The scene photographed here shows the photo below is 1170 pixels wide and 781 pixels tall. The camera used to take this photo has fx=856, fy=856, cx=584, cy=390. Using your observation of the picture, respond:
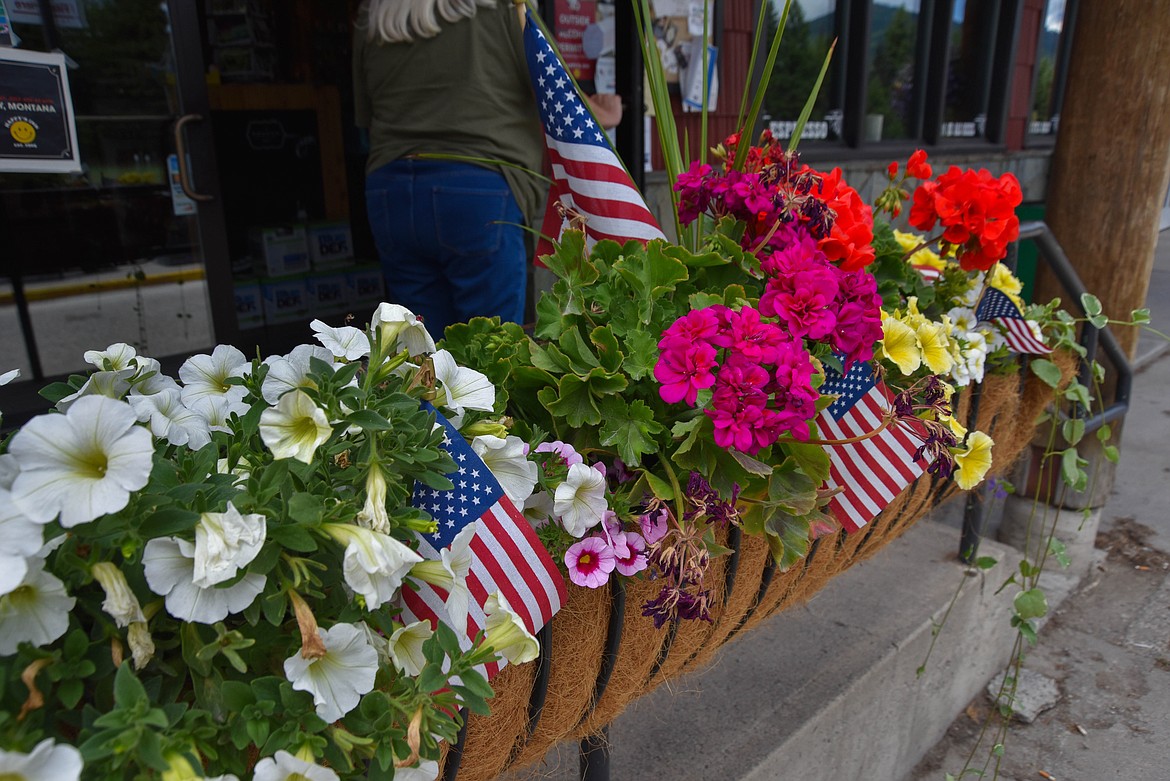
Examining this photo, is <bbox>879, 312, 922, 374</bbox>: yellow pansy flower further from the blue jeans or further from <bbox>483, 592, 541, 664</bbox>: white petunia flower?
the blue jeans

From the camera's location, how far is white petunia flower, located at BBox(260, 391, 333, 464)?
29.7 inches

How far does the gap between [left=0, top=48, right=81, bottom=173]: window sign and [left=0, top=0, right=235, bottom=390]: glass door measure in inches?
13.8

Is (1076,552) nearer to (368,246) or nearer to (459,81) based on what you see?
(459,81)

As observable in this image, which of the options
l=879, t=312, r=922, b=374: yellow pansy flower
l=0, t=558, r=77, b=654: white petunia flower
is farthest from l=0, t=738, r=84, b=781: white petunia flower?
l=879, t=312, r=922, b=374: yellow pansy flower

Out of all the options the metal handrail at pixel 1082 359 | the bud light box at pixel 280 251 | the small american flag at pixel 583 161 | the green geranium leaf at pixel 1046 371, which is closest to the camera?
the small american flag at pixel 583 161

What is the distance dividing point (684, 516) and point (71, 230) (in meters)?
3.72

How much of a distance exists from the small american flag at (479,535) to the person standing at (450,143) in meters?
1.68

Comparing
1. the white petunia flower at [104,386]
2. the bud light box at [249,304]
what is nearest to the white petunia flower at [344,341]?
the white petunia flower at [104,386]

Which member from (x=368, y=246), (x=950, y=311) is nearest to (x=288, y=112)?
(x=368, y=246)

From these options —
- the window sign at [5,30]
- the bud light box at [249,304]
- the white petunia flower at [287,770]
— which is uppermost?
the window sign at [5,30]

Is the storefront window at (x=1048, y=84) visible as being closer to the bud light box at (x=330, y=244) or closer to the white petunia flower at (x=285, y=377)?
the bud light box at (x=330, y=244)

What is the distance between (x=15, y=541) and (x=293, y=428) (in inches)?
9.1

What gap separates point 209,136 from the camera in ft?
10.2

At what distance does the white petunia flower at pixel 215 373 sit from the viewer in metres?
1.01
